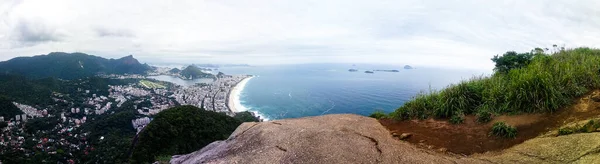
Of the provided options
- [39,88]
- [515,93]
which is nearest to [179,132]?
[515,93]

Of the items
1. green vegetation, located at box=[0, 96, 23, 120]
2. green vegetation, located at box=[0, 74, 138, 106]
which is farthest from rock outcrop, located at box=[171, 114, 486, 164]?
green vegetation, located at box=[0, 74, 138, 106]

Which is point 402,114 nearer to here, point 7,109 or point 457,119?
point 457,119

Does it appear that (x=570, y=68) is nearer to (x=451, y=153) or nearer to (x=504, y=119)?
(x=504, y=119)

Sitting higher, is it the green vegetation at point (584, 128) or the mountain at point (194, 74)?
the green vegetation at point (584, 128)

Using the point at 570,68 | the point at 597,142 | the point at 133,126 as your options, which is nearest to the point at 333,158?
the point at 597,142

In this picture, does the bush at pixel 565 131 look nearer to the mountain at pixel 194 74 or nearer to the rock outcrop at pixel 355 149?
the rock outcrop at pixel 355 149

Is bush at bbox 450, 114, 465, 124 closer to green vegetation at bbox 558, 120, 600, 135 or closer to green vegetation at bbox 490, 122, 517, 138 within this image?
green vegetation at bbox 490, 122, 517, 138

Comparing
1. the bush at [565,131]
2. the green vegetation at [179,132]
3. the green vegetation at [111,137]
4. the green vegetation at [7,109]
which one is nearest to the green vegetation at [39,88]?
the green vegetation at [7,109]
